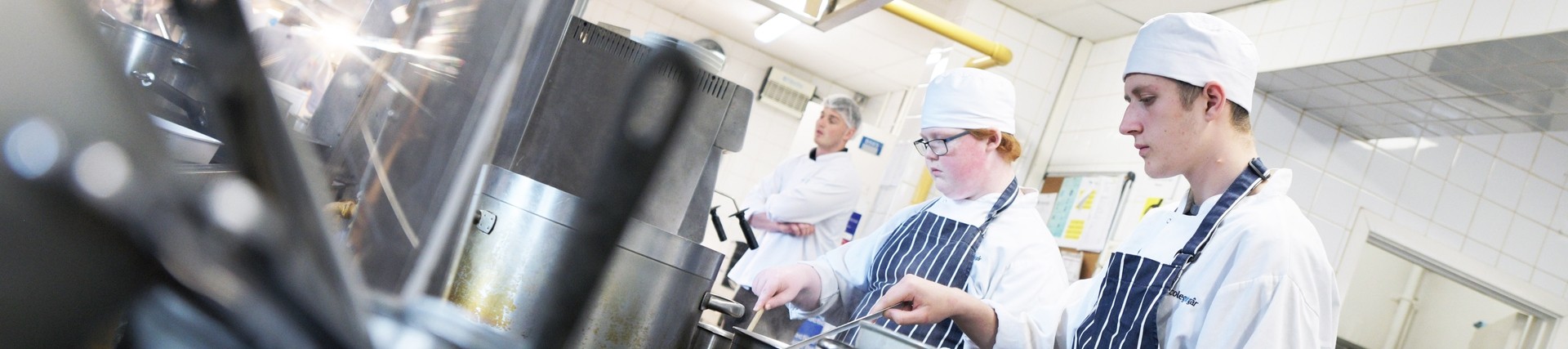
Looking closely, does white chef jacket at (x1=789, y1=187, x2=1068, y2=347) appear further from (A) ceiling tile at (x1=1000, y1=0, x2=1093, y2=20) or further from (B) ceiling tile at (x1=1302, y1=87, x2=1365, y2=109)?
(A) ceiling tile at (x1=1000, y1=0, x2=1093, y2=20)

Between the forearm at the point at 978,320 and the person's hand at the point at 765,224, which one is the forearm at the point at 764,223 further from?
the forearm at the point at 978,320

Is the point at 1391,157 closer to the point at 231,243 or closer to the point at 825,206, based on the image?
the point at 825,206

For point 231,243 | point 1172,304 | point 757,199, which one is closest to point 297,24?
point 231,243

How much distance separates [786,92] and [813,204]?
4193mm

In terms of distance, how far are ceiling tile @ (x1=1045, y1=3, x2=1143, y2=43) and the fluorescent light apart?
4.91ft

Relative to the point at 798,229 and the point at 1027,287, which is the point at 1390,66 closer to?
the point at 798,229

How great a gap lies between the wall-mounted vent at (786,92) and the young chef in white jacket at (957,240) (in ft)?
19.1

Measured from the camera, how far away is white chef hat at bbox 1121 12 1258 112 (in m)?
1.36

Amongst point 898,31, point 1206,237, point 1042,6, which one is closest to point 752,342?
point 1206,237

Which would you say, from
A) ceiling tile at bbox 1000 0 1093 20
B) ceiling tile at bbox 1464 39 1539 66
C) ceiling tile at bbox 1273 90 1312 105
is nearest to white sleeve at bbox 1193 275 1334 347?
ceiling tile at bbox 1464 39 1539 66

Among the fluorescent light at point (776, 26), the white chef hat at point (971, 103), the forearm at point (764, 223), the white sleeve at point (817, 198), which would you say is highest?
the fluorescent light at point (776, 26)

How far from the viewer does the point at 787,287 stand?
192cm

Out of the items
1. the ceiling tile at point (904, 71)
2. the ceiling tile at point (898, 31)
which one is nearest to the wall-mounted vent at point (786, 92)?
the ceiling tile at point (904, 71)

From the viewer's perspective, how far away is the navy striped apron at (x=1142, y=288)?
1.31 metres
